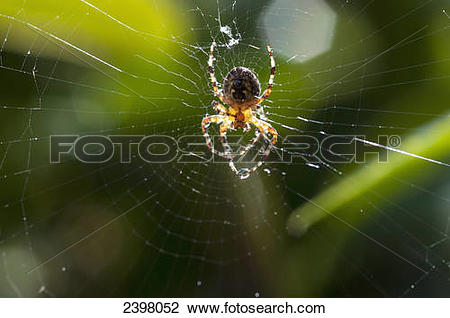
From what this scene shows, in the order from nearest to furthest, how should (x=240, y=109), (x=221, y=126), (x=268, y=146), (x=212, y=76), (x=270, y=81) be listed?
(x=270, y=81)
(x=212, y=76)
(x=268, y=146)
(x=240, y=109)
(x=221, y=126)

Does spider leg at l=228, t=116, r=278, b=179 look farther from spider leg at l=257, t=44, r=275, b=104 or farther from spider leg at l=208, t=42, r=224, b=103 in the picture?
spider leg at l=208, t=42, r=224, b=103

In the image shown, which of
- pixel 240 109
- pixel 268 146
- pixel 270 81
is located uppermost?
pixel 270 81

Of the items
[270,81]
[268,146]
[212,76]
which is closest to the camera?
[270,81]

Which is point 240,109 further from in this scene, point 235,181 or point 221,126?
point 235,181

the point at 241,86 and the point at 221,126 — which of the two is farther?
the point at 221,126

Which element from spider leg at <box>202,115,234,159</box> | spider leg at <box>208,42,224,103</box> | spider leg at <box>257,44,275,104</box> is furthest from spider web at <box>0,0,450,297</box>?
spider leg at <box>202,115,234,159</box>

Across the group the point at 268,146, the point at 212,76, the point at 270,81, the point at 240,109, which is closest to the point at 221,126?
the point at 240,109
